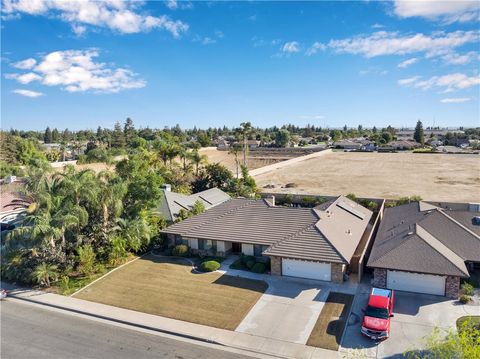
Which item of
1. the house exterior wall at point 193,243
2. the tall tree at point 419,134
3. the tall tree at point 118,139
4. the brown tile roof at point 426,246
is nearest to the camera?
the brown tile roof at point 426,246

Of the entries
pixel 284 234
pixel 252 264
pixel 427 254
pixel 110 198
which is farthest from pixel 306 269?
pixel 110 198

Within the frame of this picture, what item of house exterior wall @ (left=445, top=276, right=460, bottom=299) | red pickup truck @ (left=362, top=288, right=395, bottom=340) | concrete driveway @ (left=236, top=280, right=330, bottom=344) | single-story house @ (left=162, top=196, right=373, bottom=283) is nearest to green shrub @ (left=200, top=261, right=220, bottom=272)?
single-story house @ (left=162, top=196, right=373, bottom=283)

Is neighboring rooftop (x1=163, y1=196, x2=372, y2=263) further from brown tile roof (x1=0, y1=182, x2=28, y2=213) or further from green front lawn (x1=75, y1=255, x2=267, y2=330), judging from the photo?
brown tile roof (x1=0, y1=182, x2=28, y2=213)

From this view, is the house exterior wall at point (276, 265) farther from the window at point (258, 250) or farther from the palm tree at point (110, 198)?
the palm tree at point (110, 198)

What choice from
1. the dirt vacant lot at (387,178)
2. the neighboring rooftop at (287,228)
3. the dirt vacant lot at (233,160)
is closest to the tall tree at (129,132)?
the dirt vacant lot at (233,160)

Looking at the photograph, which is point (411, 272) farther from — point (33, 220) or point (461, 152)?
point (461, 152)

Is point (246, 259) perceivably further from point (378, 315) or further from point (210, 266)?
point (378, 315)
